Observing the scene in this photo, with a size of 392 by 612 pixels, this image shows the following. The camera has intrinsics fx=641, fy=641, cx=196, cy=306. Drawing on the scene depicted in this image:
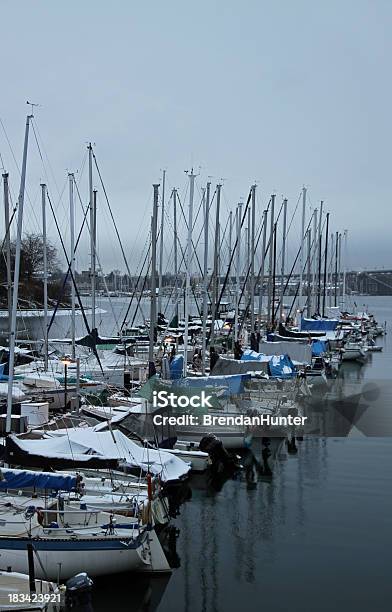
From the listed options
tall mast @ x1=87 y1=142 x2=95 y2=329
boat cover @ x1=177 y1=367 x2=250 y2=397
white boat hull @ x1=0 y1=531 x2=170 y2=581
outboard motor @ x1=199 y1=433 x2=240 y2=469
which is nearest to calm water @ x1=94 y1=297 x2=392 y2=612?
white boat hull @ x1=0 y1=531 x2=170 y2=581

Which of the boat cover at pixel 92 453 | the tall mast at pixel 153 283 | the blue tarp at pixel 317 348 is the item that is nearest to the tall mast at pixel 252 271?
the blue tarp at pixel 317 348

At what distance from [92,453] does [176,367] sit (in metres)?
12.7

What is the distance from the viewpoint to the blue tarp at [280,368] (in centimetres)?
3234

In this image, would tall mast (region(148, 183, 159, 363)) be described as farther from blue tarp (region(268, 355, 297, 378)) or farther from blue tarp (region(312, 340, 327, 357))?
blue tarp (region(312, 340, 327, 357))

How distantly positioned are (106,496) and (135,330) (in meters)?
41.3

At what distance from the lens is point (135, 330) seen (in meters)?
57.3

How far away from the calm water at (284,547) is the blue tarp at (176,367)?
330 inches

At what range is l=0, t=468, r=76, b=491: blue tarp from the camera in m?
15.1

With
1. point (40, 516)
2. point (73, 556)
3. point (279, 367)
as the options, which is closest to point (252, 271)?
point (279, 367)

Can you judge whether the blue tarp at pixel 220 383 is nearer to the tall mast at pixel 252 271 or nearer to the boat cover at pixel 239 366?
the boat cover at pixel 239 366

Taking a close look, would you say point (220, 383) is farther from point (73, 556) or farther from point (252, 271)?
point (252, 271)

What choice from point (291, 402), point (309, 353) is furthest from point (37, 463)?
point (309, 353)

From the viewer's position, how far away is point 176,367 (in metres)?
30.9

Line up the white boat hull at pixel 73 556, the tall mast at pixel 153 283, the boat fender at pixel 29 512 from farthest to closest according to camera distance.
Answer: the tall mast at pixel 153 283, the boat fender at pixel 29 512, the white boat hull at pixel 73 556
